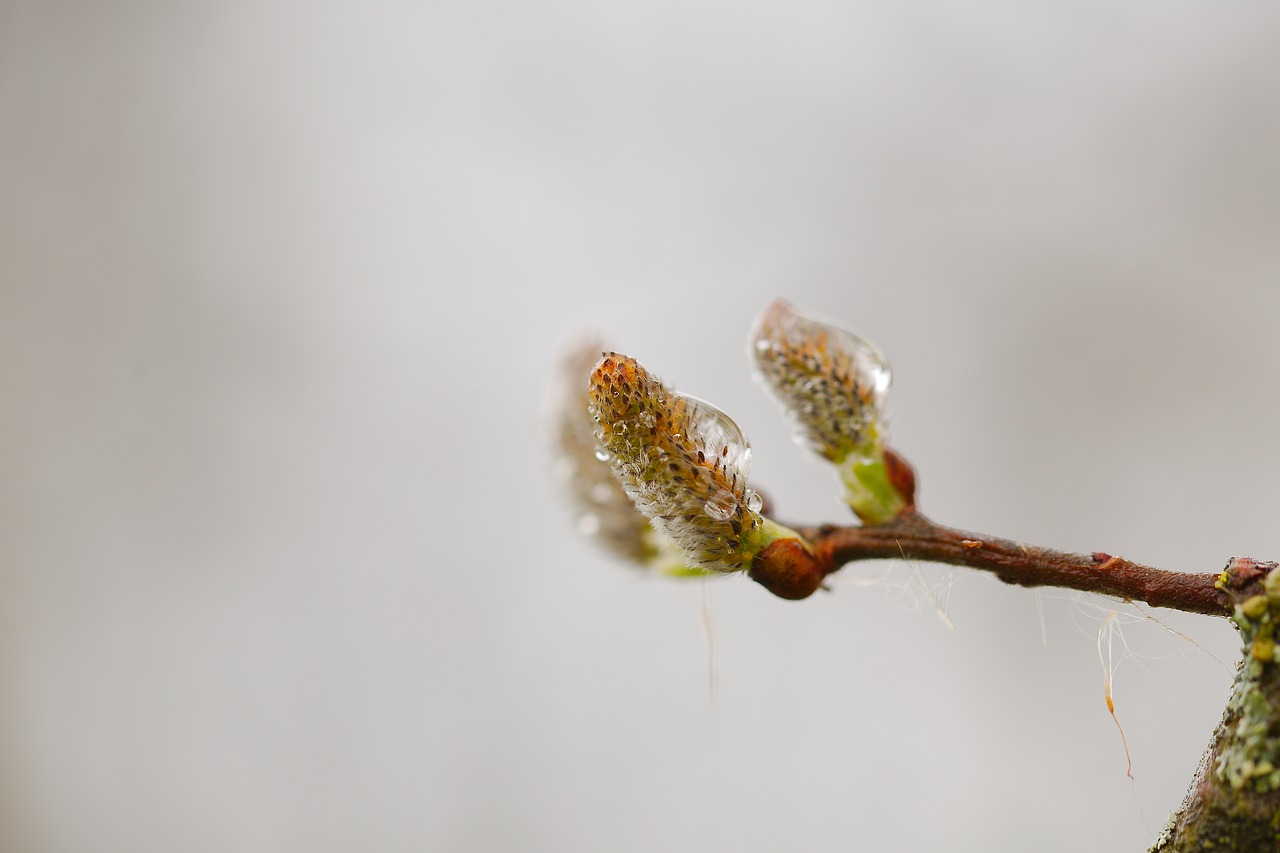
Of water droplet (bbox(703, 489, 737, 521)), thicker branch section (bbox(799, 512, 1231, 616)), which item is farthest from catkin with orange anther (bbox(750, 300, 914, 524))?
water droplet (bbox(703, 489, 737, 521))

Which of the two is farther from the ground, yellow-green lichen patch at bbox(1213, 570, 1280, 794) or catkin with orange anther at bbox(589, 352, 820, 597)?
catkin with orange anther at bbox(589, 352, 820, 597)

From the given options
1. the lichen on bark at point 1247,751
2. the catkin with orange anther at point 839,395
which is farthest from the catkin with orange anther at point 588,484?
the lichen on bark at point 1247,751

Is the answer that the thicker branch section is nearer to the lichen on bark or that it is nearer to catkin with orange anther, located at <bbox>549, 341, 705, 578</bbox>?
the lichen on bark

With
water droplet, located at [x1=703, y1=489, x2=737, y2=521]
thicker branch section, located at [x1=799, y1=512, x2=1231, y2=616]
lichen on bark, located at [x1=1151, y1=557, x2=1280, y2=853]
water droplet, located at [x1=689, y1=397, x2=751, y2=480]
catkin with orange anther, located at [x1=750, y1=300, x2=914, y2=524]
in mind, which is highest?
catkin with orange anther, located at [x1=750, y1=300, x2=914, y2=524]

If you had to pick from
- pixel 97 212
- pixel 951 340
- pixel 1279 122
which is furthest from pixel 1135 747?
pixel 97 212

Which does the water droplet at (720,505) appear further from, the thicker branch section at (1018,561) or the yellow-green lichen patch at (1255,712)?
the yellow-green lichen patch at (1255,712)

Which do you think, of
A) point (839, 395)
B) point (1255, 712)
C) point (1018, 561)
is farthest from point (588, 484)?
point (1255, 712)

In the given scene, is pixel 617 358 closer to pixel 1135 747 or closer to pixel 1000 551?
pixel 1000 551
